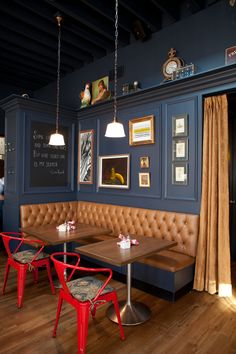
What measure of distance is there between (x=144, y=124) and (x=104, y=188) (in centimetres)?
138

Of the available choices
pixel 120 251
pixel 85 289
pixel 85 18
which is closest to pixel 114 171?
pixel 120 251

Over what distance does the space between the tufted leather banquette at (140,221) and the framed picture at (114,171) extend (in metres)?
0.39

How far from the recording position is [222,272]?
317 cm

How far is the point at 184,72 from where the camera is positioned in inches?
140

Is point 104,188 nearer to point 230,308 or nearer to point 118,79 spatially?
point 118,79

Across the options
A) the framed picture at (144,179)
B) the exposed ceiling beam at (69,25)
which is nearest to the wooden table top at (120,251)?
the framed picture at (144,179)

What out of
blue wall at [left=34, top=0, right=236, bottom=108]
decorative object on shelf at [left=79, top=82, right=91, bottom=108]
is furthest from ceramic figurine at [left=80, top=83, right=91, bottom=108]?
blue wall at [left=34, top=0, right=236, bottom=108]

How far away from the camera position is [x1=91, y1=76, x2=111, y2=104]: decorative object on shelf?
15.4 feet

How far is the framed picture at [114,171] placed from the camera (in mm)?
4285

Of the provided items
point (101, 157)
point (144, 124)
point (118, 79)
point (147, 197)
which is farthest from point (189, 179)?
point (118, 79)

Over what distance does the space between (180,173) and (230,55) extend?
162 centimetres

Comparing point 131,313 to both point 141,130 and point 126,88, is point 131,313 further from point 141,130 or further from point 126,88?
point 126,88

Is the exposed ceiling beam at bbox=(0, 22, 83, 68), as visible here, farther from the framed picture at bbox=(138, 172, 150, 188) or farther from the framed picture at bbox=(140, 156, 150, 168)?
the framed picture at bbox=(138, 172, 150, 188)

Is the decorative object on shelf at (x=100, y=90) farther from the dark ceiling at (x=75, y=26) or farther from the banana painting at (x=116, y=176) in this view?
the banana painting at (x=116, y=176)
